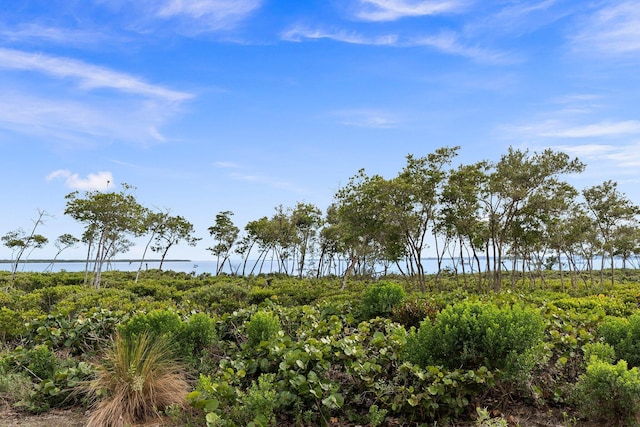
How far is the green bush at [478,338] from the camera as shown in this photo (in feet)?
12.3

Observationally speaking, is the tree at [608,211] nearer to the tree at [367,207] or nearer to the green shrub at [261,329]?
the tree at [367,207]

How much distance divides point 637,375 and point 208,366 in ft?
13.4

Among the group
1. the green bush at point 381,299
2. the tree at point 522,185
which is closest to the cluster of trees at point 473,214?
the tree at point 522,185

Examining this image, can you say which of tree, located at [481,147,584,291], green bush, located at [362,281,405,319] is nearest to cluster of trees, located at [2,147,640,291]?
tree, located at [481,147,584,291]

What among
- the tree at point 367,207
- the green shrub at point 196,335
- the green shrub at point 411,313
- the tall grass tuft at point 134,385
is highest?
the tree at point 367,207

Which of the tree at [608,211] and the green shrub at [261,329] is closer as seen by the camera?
the green shrub at [261,329]

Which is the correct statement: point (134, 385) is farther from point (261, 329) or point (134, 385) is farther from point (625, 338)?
Result: point (625, 338)

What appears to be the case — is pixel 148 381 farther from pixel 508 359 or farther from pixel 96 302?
pixel 96 302

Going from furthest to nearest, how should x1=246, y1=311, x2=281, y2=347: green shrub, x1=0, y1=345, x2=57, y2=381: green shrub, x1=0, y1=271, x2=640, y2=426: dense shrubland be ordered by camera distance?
x1=0, y1=345, x2=57, y2=381: green shrub, x1=246, y1=311, x2=281, y2=347: green shrub, x1=0, y1=271, x2=640, y2=426: dense shrubland

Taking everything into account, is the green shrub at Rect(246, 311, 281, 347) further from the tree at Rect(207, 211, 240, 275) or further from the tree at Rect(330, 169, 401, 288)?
the tree at Rect(207, 211, 240, 275)

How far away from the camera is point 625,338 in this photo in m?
4.35

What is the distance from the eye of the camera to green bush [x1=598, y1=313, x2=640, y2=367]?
13.7 feet

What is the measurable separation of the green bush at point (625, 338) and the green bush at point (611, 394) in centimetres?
97

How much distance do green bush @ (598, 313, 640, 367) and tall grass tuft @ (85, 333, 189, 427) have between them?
427cm
